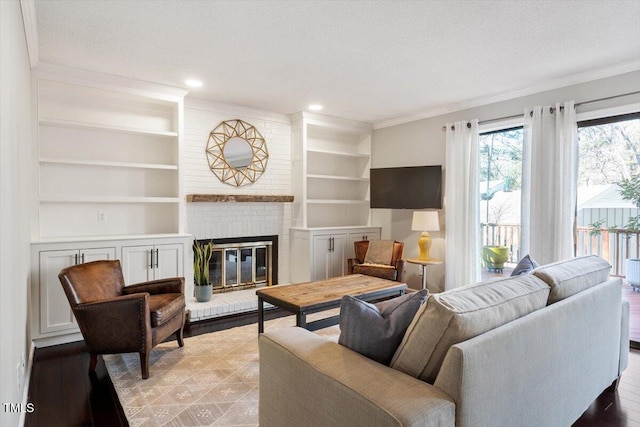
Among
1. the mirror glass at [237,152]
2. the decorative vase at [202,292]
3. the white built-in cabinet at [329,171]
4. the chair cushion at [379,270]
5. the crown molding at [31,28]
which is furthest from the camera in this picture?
the white built-in cabinet at [329,171]

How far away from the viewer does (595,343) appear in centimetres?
211

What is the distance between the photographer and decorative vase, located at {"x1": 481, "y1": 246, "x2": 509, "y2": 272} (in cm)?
459

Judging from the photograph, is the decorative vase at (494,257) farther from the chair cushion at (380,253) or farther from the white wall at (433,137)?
the chair cushion at (380,253)

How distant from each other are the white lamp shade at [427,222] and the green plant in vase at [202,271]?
262 cm

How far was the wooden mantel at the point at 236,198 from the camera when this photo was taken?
4.47m

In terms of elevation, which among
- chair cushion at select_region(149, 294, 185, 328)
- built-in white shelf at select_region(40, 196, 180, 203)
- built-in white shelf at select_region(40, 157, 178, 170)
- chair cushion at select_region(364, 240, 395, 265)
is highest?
built-in white shelf at select_region(40, 157, 178, 170)

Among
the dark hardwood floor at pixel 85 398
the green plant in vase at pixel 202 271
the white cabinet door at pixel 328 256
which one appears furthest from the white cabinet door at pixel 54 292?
the white cabinet door at pixel 328 256

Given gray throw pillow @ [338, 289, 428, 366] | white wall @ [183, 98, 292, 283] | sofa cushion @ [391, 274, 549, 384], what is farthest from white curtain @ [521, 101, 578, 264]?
white wall @ [183, 98, 292, 283]

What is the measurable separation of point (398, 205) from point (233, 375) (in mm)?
3326

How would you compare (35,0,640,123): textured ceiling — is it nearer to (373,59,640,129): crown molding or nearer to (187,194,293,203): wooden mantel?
(373,59,640,129): crown molding

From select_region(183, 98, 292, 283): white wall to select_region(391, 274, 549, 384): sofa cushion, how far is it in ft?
12.1

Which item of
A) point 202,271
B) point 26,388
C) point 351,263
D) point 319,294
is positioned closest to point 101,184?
point 202,271

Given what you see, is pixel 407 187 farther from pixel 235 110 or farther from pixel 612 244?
pixel 235 110

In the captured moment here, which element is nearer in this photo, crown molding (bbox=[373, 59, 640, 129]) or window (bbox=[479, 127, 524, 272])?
crown molding (bbox=[373, 59, 640, 129])
